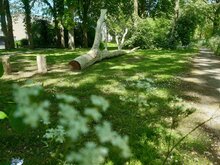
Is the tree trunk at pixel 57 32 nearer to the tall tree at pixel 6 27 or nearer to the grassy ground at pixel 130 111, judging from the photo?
the tall tree at pixel 6 27

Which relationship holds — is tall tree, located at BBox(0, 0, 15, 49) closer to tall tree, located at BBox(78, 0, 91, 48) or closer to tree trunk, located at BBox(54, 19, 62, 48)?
tree trunk, located at BBox(54, 19, 62, 48)

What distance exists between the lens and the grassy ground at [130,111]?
18.2 ft

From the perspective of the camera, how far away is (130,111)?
8203 mm

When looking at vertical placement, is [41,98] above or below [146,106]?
above

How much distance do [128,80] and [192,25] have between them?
79.9 feet

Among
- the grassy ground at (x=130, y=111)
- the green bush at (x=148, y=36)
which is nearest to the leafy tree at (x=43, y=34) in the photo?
the green bush at (x=148, y=36)

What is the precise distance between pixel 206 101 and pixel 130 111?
278 centimetres

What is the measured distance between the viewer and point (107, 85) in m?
11.2

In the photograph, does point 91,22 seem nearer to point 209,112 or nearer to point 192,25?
point 192,25

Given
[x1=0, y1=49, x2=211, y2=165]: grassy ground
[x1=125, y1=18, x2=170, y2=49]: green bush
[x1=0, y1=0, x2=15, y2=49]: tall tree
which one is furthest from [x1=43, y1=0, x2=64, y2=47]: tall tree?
[x1=0, y1=49, x2=211, y2=165]: grassy ground

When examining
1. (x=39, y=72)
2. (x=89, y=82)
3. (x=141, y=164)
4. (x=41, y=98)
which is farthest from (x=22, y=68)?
(x=41, y=98)

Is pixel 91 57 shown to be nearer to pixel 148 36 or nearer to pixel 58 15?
pixel 148 36

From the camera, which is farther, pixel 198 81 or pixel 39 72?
pixel 39 72

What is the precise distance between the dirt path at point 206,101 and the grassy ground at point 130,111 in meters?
0.26
